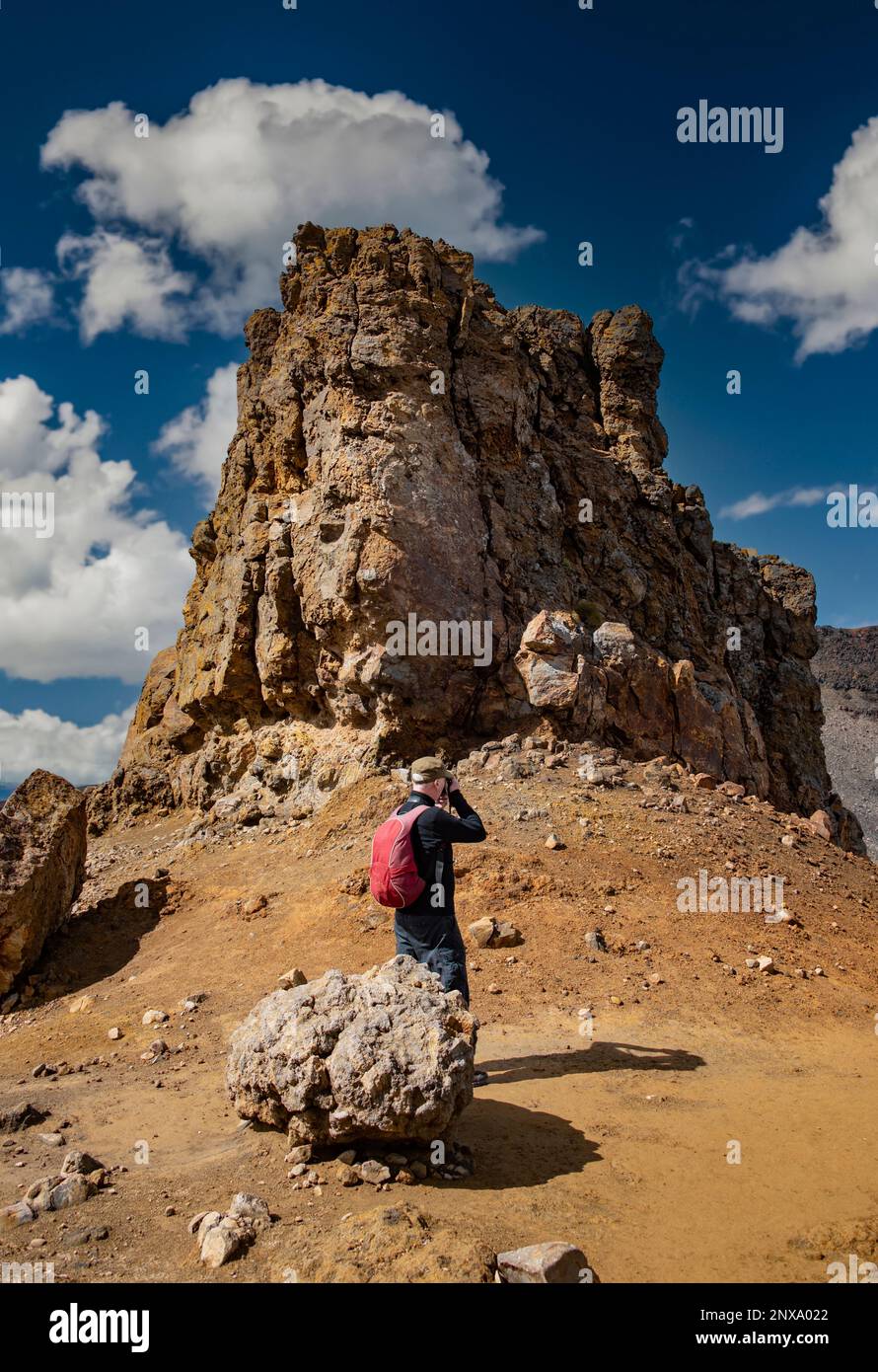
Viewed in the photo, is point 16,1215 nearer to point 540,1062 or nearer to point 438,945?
point 438,945

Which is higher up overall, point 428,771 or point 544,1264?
point 428,771

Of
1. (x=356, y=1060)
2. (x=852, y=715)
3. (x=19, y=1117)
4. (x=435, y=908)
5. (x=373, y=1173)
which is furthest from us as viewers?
(x=852, y=715)

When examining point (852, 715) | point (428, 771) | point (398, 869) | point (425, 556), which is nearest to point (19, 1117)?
point (398, 869)

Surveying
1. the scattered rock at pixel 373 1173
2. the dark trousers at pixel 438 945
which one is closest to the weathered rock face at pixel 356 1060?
the scattered rock at pixel 373 1173

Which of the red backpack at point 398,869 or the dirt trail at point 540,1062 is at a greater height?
the red backpack at point 398,869

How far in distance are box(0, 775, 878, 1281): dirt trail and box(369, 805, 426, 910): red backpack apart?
5.34ft

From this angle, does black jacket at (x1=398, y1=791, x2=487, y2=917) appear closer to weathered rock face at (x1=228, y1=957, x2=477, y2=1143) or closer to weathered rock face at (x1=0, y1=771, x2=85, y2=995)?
weathered rock face at (x1=228, y1=957, x2=477, y2=1143)

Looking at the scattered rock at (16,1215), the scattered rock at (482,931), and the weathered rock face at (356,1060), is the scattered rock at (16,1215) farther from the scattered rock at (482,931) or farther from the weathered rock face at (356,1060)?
the scattered rock at (482,931)

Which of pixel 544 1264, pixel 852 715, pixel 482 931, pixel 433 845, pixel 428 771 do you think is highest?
pixel 852 715

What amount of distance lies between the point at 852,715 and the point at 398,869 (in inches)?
3680

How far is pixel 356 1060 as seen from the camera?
4.74m

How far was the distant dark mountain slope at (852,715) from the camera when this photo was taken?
246 ft

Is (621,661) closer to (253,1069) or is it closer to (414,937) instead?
(414,937)

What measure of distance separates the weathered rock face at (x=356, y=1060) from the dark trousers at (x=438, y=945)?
1012 mm
